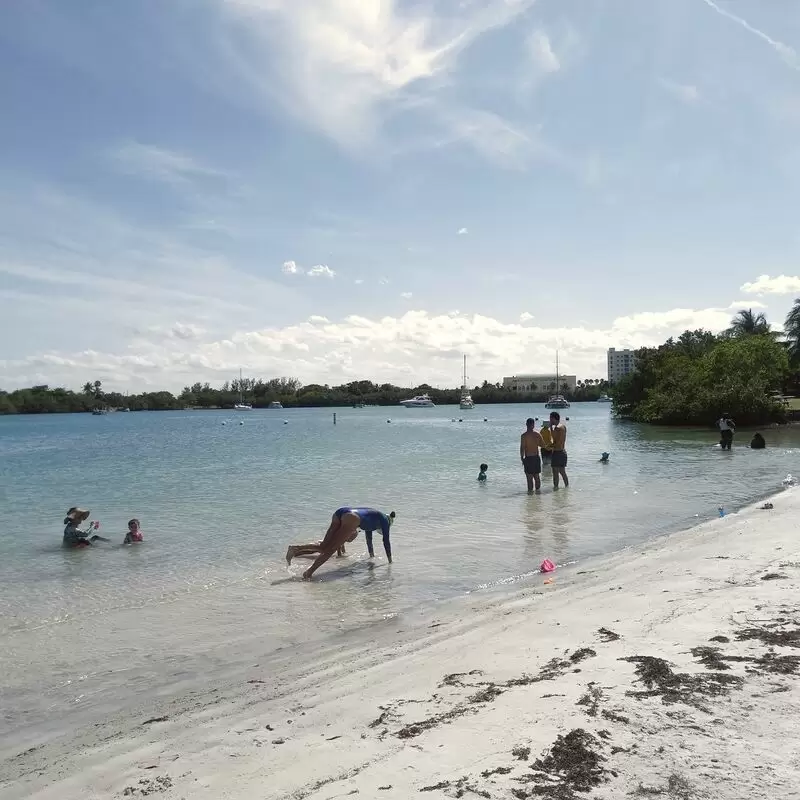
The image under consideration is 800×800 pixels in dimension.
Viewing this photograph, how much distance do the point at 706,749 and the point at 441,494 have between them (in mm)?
15234

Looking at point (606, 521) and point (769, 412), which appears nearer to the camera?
point (606, 521)

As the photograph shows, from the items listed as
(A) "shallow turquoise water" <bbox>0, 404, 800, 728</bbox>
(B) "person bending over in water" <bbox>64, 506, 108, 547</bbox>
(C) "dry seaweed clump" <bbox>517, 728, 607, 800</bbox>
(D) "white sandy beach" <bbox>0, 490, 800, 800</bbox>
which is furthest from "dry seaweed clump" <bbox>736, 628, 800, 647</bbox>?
(B) "person bending over in water" <bbox>64, 506, 108, 547</bbox>

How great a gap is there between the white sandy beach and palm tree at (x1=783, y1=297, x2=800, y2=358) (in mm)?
68955

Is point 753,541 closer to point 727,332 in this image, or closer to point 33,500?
point 33,500

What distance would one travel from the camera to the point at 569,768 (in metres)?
3.42

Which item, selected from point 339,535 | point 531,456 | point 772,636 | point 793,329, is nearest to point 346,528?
point 339,535

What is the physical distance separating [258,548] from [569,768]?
9557 millimetres

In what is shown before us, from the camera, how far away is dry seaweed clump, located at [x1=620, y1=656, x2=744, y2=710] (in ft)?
13.6

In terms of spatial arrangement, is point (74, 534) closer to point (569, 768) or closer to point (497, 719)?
point (497, 719)

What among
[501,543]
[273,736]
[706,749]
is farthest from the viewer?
[501,543]

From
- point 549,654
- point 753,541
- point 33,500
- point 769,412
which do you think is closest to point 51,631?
point 549,654

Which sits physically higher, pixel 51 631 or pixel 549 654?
pixel 549 654

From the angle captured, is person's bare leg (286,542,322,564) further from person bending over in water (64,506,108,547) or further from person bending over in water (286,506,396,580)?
person bending over in water (64,506,108,547)

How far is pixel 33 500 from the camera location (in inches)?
830
